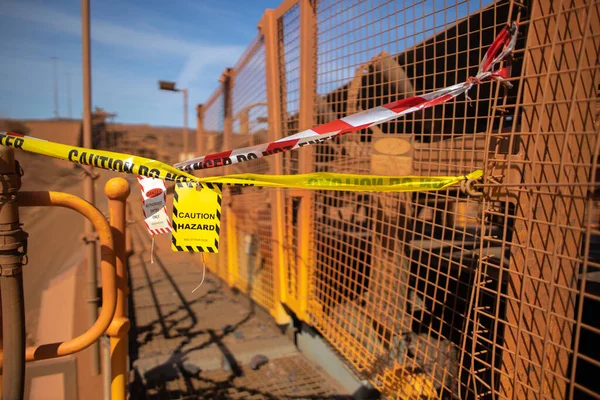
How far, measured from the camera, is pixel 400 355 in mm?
3047

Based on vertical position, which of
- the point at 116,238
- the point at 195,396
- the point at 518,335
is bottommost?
the point at 195,396

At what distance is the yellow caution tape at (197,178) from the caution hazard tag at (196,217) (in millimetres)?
48

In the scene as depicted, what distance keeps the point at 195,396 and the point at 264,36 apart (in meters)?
3.54

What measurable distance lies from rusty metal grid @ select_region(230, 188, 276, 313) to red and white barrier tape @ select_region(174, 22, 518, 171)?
275cm

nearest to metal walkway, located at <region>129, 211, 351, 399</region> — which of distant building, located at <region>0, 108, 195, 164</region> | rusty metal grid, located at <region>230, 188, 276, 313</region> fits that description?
rusty metal grid, located at <region>230, 188, 276, 313</region>

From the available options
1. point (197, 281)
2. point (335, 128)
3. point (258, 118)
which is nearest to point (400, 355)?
point (335, 128)

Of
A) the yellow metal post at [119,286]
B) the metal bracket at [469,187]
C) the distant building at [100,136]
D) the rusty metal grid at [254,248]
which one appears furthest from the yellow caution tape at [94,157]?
the distant building at [100,136]

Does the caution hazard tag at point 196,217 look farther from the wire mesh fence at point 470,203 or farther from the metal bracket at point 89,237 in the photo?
→ the metal bracket at point 89,237

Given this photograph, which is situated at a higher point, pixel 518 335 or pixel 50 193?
pixel 50 193

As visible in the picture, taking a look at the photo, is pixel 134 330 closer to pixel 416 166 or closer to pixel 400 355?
pixel 400 355

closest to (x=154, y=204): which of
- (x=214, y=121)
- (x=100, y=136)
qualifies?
(x=214, y=121)

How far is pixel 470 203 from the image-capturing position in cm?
324

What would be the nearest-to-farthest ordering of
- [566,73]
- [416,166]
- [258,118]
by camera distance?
[566,73] → [416,166] → [258,118]

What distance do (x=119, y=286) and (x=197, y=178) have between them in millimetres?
738
